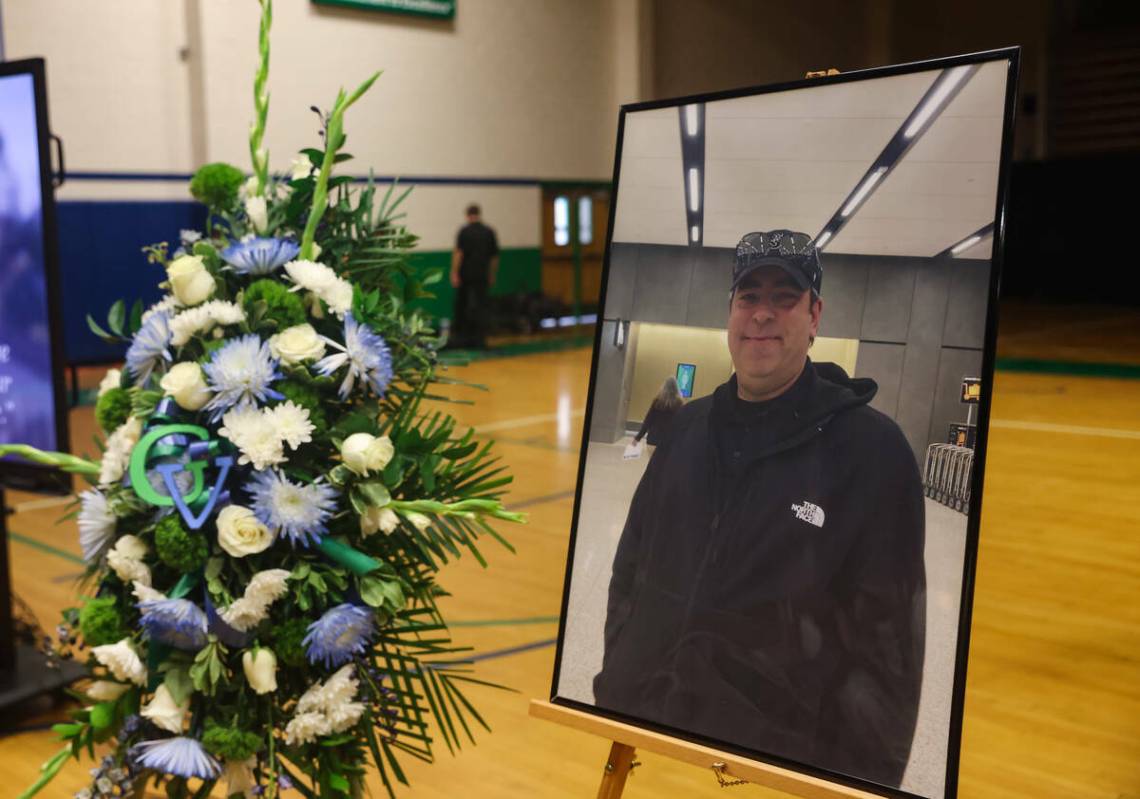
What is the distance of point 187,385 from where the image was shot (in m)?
1.59

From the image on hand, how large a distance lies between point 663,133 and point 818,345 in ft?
1.41

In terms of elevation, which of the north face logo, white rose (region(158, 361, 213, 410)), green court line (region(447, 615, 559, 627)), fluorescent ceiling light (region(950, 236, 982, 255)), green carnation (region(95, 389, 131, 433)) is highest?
fluorescent ceiling light (region(950, 236, 982, 255))

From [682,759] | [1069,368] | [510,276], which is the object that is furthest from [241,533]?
[510,276]

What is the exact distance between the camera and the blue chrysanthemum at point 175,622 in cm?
154

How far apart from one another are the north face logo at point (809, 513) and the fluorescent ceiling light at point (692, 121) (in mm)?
572

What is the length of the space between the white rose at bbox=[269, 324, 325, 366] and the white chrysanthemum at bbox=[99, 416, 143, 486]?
0.21m

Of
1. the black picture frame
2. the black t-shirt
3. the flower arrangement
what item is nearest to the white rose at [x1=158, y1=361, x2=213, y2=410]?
the flower arrangement

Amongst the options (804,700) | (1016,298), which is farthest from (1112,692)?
(1016,298)

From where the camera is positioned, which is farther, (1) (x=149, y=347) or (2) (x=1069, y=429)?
(2) (x=1069, y=429)

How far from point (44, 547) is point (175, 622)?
397cm

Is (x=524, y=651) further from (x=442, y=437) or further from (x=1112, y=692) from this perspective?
(x=442, y=437)

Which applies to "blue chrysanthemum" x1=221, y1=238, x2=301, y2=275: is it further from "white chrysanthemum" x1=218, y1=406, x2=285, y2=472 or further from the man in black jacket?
the man in black jacket

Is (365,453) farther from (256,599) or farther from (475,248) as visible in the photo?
(475,248)

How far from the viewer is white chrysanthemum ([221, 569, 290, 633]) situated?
154cm
